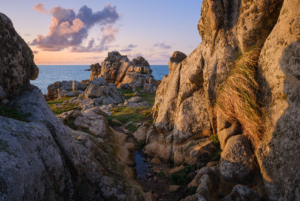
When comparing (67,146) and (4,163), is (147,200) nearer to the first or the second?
(67,146)

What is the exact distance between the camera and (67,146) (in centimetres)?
644

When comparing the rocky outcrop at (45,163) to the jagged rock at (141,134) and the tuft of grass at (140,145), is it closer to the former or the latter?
the tuft of grass at (140,145)

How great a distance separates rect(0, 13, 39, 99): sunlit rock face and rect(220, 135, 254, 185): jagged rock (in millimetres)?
9947

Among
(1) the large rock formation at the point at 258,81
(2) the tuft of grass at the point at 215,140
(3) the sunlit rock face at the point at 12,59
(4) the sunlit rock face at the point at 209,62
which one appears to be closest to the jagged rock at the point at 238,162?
(1) the large rock formation at the point at 258,81

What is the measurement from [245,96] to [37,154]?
8.10m

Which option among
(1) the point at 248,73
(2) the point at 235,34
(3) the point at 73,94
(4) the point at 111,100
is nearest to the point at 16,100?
(1) the point at 248,73

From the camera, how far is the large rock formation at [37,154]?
13.8ft

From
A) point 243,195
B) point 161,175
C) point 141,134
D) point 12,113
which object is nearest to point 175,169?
point 161,175

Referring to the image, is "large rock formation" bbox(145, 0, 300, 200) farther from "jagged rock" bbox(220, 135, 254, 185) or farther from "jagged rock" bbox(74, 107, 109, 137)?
"jagged rock" bbox(74, 107, 109, 137)

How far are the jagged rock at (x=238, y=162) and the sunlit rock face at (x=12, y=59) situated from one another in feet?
32.6

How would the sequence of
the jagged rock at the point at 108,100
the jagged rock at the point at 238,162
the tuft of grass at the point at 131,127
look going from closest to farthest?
the jagged rock at the point at 238,162
the tuft of grass at the point at 131,127
the jagged rock at the point at 108,100

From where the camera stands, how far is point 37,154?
16.2 feet

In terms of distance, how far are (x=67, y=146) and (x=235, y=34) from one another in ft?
31.8

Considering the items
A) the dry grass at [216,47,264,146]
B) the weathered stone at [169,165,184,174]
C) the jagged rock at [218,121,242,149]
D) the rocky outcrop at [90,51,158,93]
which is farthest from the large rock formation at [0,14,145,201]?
the rocky outcrop at [90,51,158,93]
